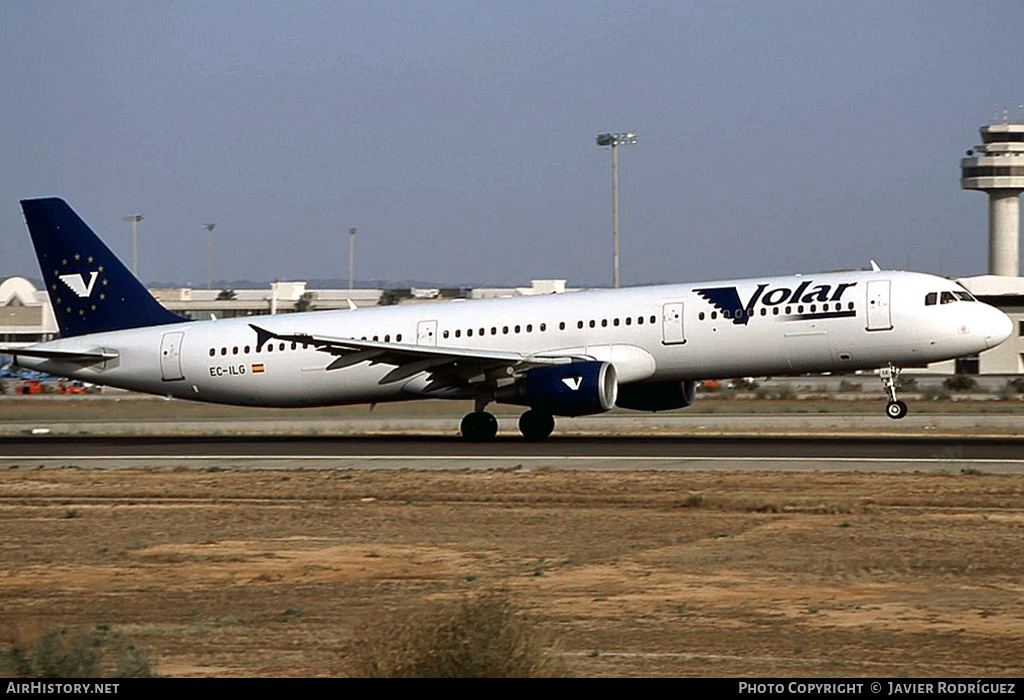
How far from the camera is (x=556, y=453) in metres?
30.4

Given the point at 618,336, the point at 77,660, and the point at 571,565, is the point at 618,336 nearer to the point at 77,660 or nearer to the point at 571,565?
the point at 571,565

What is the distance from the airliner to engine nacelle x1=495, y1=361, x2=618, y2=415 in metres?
0.04

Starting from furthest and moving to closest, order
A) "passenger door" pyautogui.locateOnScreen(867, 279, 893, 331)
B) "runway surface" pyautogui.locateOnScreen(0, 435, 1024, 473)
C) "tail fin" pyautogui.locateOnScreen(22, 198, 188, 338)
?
"tail fin" pyautogui.locateOnScreen(22, 198, 188, 338)
"passenger door" pyautogui.locateOnScreen(867, 279, 893, 331)
"runway surface" pyautogui.locateOnScreen(0, 435, 1024, 473)

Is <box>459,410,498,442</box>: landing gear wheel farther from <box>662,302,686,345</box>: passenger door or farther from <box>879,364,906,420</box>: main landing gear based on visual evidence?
<box>879,364,906,420</box>: main landing gear

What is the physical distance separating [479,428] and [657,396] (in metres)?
4.25

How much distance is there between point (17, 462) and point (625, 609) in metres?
20.9

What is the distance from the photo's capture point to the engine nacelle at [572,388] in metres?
31.1

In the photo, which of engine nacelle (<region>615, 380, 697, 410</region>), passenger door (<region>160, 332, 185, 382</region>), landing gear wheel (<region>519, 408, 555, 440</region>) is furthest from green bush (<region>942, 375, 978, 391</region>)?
passenger door (<region>160, 332, 185, 382</region>)

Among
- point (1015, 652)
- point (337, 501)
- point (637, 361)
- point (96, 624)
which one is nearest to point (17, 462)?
point (337, 501)

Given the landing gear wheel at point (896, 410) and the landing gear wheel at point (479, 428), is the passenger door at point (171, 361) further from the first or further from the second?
the landing gear wheel at point (896, 410)

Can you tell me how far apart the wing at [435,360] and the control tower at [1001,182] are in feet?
330

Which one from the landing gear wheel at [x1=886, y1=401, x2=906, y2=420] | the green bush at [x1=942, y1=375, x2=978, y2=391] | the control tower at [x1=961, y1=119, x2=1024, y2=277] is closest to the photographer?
the landing gear wheel at [x1=886, y1=401, x2=906, y2=420]

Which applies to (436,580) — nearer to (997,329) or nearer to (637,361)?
(637,361)

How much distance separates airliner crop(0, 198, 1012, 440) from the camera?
3144cm
